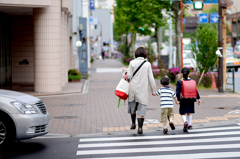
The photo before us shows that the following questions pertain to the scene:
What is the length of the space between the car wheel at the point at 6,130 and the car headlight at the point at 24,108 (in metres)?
0.25

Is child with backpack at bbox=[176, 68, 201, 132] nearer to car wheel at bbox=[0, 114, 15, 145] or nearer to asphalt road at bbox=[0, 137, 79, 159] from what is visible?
asphalt road at bbox=[0, 137, 79, 159]

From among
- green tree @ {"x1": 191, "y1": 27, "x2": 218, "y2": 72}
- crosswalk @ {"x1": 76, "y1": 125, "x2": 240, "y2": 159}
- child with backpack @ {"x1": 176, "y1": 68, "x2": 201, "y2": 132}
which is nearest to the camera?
crosswalk @ {"x1": 76, "y1": 125, "x2": 240, "y2": 159}

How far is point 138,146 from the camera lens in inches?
303

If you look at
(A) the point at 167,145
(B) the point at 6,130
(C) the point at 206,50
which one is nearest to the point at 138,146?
(A) the point at 167,145

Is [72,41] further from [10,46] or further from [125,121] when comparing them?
[125,121]

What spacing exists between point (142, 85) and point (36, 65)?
1083cm

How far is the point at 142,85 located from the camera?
858cm

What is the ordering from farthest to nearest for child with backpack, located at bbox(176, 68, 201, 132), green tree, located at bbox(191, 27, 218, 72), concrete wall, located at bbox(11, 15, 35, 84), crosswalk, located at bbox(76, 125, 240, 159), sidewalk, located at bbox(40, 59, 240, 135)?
concrete wall, located at bbox(11, 15, 35, 84) → green tree, located at bbox(191, 27, 218, 72) → sidewalk, located at bbox(40, 59, 240, 135) → child with backpack, located at bbox(176, 68, 201, 132) → crosswalk, located at bbox(76, 125, 240, 159)

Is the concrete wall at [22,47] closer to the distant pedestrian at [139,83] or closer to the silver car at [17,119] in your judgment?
the distant pedestrian at [139,83]

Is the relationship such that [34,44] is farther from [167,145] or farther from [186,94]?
[167,145]

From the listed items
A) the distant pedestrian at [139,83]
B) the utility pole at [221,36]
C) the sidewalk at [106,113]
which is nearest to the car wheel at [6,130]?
the sidewalk at [106,113]

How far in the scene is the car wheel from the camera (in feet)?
23.9

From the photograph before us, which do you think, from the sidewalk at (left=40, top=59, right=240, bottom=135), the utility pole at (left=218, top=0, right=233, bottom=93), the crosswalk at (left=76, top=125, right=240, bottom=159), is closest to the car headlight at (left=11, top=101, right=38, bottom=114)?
the crosswalk at (left=76, top=125, right=240, bottom=159)

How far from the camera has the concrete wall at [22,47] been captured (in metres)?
24.0
